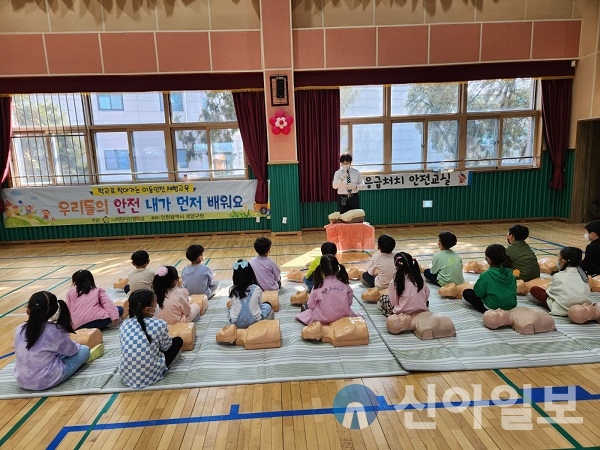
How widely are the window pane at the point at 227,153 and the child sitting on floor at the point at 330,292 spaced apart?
542 centimetres

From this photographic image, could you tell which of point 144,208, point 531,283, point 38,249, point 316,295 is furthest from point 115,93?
point 531,283

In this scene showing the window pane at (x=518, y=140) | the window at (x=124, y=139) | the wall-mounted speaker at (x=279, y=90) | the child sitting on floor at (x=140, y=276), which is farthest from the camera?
the window pane at (x=518, y=140)

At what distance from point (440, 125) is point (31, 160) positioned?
866cm

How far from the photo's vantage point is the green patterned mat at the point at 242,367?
2.70 meters

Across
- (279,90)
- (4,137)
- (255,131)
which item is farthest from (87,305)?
(4,137)

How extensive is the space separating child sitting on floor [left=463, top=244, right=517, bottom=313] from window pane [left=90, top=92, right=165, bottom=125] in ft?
22.9

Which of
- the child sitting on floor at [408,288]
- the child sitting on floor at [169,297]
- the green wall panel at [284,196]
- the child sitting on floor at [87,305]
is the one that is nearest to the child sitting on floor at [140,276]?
the child sitting on floor at [87,305]

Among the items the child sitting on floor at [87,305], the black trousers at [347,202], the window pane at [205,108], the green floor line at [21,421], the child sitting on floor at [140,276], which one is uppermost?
the window pane at [205,108]

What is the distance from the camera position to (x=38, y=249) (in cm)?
750

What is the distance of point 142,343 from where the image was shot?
2.56 m

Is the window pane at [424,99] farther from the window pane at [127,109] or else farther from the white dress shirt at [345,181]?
the window pane at [127,109]

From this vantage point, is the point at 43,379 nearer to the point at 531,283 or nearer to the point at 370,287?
the point at 370,287

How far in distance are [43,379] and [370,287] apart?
10.5 ft

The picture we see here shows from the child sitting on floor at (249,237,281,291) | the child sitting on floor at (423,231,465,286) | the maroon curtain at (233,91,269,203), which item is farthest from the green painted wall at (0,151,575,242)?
the child sitting on floor at (423,231,465,286)
